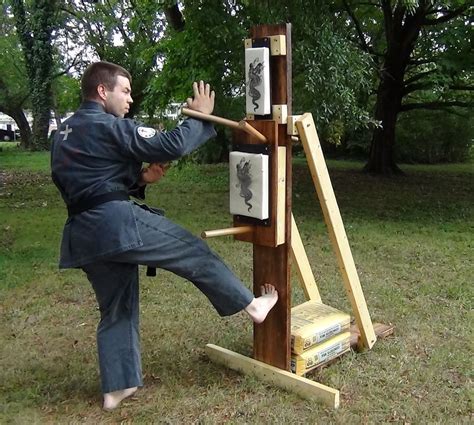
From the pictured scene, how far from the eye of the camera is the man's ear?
2.90m

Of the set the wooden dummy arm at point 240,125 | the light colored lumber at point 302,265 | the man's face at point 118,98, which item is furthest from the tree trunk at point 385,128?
the man's face at point 118,98

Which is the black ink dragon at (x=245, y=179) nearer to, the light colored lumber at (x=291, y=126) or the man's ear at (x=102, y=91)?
the light colored lumber at (x=291, y=126)

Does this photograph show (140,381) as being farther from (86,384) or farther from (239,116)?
(239,116)

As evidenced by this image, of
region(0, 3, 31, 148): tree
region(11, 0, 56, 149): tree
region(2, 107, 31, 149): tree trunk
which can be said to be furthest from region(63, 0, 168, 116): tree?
region(2, 107, 31, 149): tree trunk

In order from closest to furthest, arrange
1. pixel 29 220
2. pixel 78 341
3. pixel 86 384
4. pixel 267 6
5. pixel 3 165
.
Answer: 1. pixel 86 384
2. pixel 78 341
3. pixel 267 6
4. pixel 29 220
5. pixel 3 165

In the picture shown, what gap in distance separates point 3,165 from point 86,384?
14883 mm

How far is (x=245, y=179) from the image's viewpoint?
3.16 meters

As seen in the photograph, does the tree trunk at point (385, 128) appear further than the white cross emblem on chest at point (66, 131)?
Yes

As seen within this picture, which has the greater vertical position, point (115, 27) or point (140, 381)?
point (115, 27)

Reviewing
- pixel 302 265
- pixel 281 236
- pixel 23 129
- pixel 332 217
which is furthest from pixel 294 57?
pixel 23 129

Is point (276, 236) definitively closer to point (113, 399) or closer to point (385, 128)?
point (113, 399)

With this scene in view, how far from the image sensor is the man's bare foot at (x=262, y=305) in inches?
123

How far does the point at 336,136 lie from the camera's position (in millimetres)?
8672

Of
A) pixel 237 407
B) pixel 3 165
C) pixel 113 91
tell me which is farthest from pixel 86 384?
pixel 3 165
